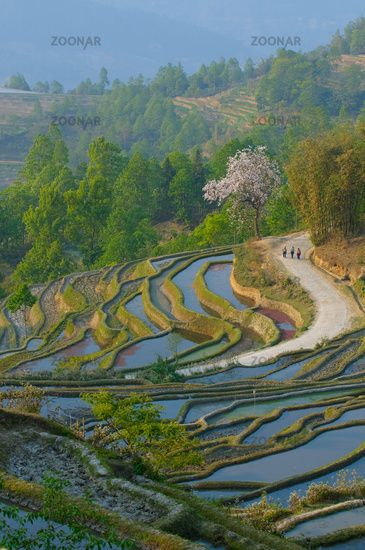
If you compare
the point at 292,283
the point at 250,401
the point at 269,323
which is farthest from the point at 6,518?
the point at 292,283

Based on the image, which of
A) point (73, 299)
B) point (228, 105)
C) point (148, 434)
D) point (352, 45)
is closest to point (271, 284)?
point (73, 299)

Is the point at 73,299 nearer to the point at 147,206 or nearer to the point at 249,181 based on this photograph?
the point at 249,181

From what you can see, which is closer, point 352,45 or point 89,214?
point 89,214

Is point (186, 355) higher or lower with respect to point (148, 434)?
lower

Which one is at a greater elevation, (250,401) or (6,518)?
(6,518)

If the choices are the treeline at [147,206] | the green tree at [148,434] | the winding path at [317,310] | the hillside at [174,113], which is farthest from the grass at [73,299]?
the hillside at [174,113]

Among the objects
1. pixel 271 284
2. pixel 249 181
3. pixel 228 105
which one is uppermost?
pixel 228 105

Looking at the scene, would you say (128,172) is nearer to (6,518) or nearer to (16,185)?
(16,185)

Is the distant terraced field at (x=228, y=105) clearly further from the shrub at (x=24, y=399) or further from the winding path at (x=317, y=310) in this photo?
the shrub at (x=24, y=399)
